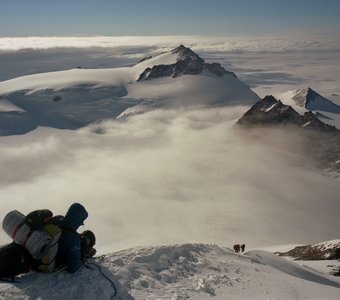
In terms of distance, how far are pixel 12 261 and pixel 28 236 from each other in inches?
30.5

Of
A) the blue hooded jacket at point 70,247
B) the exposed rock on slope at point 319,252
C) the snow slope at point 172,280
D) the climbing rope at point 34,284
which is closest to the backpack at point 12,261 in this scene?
the snow slope at point 172,280

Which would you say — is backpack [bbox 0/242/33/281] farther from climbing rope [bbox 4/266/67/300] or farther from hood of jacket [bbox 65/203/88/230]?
hood of jacket [bbox 65/203/88/230]

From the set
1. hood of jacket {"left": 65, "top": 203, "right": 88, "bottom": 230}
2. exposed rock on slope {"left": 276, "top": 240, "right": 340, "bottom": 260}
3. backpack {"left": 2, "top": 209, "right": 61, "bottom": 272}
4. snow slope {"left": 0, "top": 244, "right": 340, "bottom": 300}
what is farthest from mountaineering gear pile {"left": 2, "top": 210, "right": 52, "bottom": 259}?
exposed rock on slope {"left": 276, "top": 240, "right": 340, "bottom": 260}

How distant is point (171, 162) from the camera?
169 m

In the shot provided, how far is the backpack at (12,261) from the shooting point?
37.1 ft

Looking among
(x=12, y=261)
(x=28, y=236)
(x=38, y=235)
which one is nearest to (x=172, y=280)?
(x=38, y=235)

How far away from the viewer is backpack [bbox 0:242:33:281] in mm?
11312

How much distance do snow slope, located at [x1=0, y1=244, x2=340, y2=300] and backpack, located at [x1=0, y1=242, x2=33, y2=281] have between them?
0.33 metres

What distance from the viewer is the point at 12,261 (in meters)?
11.3

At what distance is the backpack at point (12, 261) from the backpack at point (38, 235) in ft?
0.73

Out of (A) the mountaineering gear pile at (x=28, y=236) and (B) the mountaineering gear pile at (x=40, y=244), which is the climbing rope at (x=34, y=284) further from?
(A) the mountaineering gear pile at (x=28, y=236)

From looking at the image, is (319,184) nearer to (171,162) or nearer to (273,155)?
(273,155)

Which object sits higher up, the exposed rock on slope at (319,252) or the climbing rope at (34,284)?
the climbing rope at (34,284)

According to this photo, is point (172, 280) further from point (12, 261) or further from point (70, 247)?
point (12, 261)
